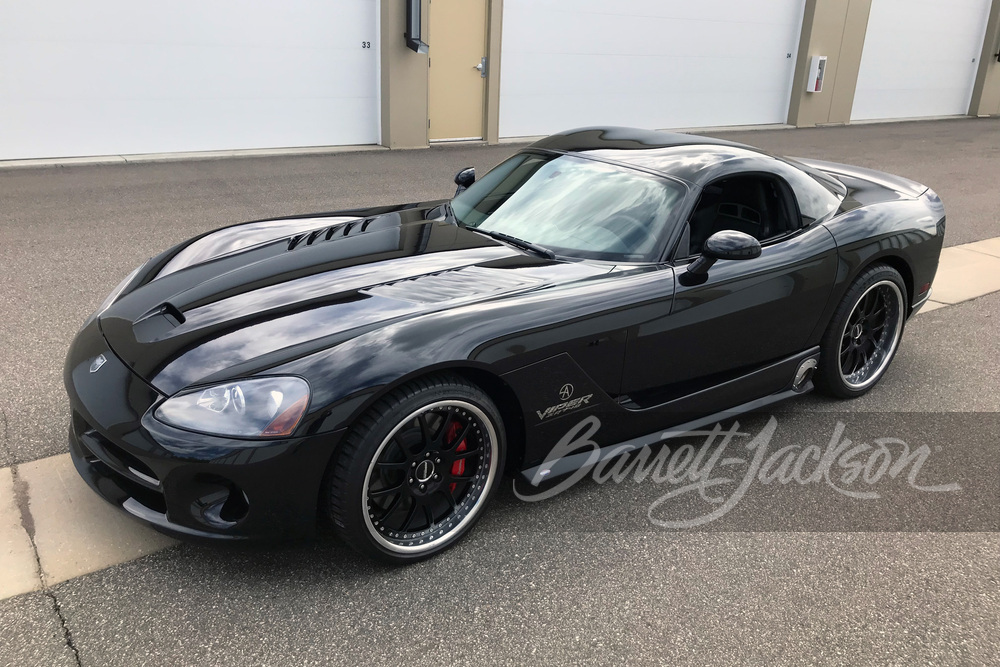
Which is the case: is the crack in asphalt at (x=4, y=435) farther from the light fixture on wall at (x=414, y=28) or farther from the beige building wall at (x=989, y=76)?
the beige building wall at (x=989, y=76)

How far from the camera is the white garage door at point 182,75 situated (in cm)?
951

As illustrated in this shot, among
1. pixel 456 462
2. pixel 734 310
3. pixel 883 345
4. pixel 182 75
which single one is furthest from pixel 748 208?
pixel 182 75

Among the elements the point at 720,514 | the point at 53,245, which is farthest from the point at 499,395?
the point at 53,245

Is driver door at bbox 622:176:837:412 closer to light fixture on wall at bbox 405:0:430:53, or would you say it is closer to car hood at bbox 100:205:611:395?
car hood at bbox 100:205:611:395

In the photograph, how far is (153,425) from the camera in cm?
237

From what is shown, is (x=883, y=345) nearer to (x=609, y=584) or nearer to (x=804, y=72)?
(x=609, y=584)

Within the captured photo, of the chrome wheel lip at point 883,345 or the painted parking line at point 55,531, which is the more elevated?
the chrome wheel lip at point 883,345

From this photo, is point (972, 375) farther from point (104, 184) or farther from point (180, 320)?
point (104, 184)

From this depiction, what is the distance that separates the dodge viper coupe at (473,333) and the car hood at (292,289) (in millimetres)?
11

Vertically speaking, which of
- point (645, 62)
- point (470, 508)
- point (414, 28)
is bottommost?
point (470, 508)

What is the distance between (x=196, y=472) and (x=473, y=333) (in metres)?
0.96

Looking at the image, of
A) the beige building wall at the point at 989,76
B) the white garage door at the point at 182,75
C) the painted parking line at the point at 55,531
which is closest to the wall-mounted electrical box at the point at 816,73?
the beige building wall at the point at 989,76

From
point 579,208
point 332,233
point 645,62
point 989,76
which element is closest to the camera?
point 579,208

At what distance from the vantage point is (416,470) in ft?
8.56
